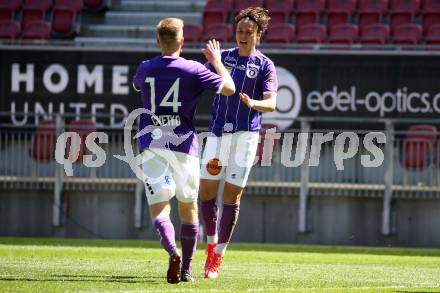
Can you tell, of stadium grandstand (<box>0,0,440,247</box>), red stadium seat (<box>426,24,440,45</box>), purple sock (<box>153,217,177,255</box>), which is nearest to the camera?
purple sock (<box>153,217,177,255</box>)

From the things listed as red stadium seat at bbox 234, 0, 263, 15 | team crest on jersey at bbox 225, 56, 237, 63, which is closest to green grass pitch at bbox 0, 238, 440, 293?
team crest on jersey at bbox 225, 56, 237, 63

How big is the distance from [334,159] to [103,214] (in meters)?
3.74

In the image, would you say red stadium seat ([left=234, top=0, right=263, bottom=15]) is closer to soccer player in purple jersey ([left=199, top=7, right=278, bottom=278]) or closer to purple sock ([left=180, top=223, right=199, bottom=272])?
soccer player in purple jersey ([left=199, top=7, right=278, bottom=278])

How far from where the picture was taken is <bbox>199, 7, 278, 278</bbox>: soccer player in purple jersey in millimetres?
9172

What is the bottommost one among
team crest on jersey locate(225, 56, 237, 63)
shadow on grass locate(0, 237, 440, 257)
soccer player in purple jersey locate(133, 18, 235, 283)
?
shadow on grass locate(0, 237, 440, 257)

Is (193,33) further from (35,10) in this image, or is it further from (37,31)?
(35,10)

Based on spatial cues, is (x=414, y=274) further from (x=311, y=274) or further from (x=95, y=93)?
(x=95, y=93)

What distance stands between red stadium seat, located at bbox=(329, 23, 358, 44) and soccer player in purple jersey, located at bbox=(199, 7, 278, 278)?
10822 millimetres

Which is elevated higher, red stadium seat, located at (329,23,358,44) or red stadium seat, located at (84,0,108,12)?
red stadium seat, located at (84,0,108,12)

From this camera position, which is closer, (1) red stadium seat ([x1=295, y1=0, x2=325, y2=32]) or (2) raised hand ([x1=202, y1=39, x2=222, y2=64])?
(2) raised hand ([x1=202, y1=39, x2=222, y2=64])

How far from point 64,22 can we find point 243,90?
12988 mm

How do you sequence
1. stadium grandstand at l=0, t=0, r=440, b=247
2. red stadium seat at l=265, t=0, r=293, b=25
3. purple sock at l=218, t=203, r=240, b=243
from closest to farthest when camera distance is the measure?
purple sock at l=218, t=203, r=240, b=243 < stadium grandstand at l=0, t=0, r=440, b=247 < red stadium seat at l=265, t=0, r=293, b=25

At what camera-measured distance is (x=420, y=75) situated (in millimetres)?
17547

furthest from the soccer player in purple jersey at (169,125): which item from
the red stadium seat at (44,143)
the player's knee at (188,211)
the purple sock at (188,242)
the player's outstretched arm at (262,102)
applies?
the red stadium seat at (44,143)
